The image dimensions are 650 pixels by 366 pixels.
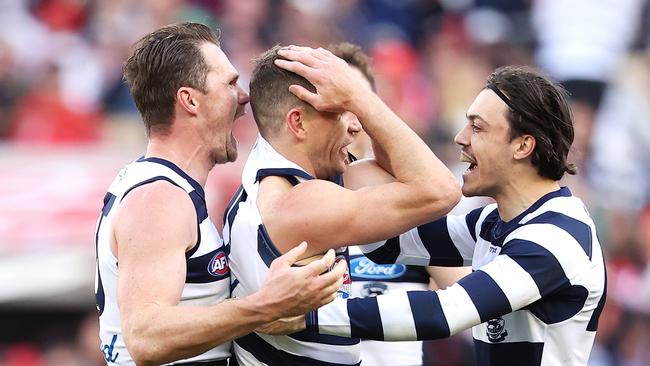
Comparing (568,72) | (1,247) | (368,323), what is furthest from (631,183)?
(368,323)

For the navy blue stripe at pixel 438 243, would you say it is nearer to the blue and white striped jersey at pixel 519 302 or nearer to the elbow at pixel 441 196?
the blue and white striped jersey at pixel 519 302

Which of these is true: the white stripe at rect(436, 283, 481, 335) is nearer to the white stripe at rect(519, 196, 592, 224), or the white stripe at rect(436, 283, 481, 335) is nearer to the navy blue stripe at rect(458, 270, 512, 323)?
the navy blue stripe at rect(458, 270, 512, 323)

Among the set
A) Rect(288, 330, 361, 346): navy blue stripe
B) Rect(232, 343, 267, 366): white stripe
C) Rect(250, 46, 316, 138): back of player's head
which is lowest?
Rect(232, 343, 267, 366): white stripe

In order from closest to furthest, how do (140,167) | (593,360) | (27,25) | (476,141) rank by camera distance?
(140,167)
(476,141)
(593,360)
(27,25)

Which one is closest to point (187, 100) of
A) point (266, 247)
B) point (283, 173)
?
point (283, 173)

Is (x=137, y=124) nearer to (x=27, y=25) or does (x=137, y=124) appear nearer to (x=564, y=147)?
(x=27, y=25)

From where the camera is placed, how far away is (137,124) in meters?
10.2

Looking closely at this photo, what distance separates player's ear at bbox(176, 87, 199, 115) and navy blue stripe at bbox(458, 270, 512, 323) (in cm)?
134

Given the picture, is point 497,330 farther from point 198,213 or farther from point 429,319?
point 198,213

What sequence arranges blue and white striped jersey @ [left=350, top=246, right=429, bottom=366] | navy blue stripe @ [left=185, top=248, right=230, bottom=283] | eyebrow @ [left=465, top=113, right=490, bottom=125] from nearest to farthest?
navy blue stripe @ [left=185, top=248, right=230, bottom=283] → eyebrow @ [left=465, top=113, right=490, bottom=125] → blue and white striped jersey @ [left=350, top=246, right=429, bottom=366]

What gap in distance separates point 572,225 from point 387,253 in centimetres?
96

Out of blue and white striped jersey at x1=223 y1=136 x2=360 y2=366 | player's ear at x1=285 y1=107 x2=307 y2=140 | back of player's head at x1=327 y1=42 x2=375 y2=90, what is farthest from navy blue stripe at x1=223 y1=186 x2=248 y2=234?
back of player's head at x1=327 y1=42 x2=375 y2=90

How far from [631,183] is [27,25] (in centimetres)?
617

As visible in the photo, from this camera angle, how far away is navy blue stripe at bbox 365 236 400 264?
16.5 ft
